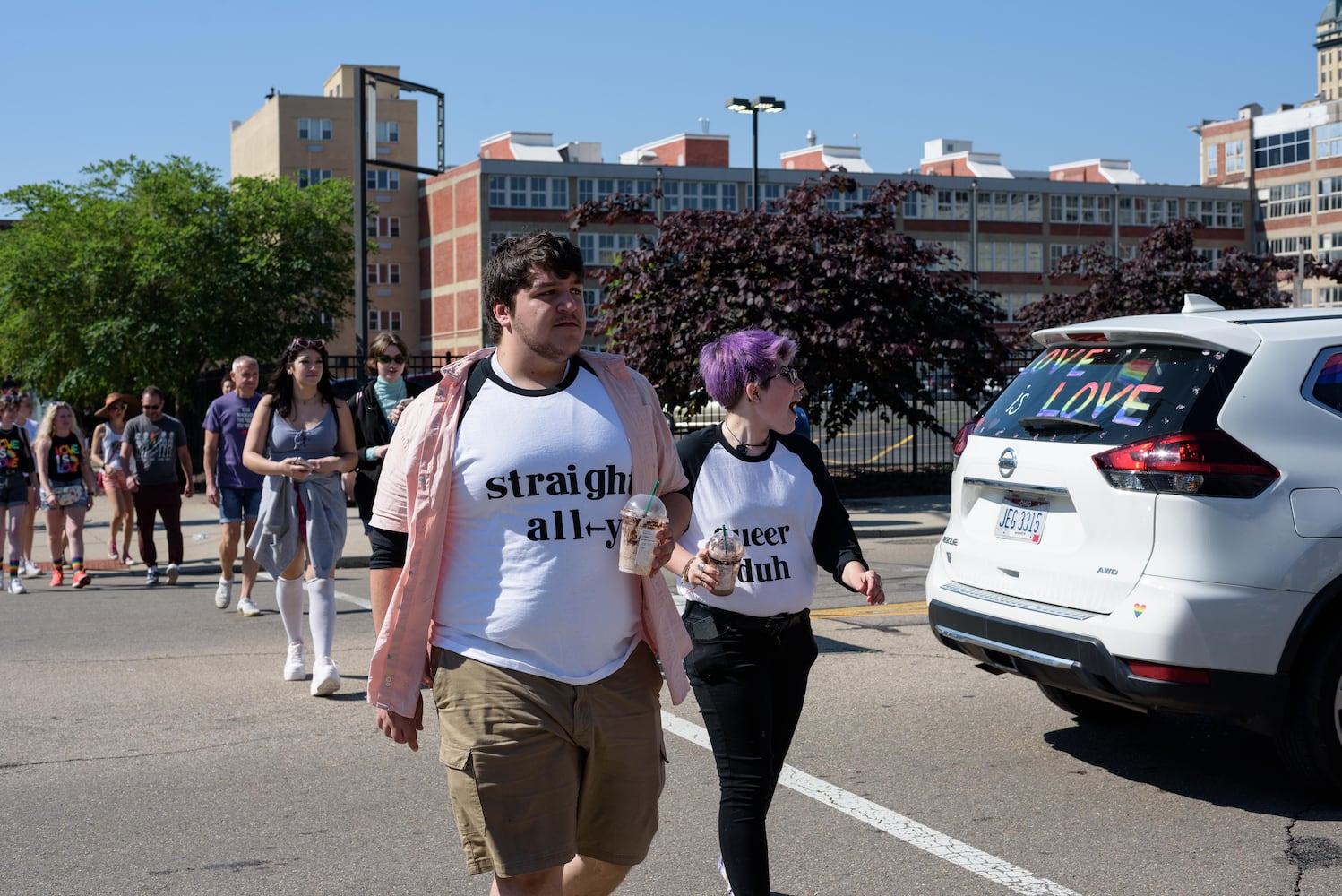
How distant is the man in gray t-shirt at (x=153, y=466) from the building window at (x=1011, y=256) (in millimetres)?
91528

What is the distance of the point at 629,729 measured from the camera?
3.31 m

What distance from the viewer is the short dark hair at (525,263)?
3.31m

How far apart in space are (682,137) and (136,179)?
172 feet

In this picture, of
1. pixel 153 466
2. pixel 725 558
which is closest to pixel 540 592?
pixel 725 558

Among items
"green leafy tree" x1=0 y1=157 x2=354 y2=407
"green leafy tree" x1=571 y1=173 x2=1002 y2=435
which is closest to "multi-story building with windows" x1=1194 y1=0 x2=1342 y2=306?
"green leafy tree" x1=0 y1=157 x2=354 y2=407

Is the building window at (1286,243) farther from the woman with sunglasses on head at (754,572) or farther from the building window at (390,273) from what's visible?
the woman with sunglasses on head at (754,572)

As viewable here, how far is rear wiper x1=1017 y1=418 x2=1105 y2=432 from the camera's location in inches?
213

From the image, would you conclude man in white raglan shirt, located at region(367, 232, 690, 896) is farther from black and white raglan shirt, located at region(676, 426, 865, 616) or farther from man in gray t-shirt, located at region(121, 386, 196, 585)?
man in gray t-shirt, located at region(121, 386, 196, 585)

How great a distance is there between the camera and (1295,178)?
109 metres

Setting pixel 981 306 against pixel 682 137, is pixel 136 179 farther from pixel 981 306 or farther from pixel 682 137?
pixel 682 137

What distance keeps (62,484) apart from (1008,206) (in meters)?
93.9

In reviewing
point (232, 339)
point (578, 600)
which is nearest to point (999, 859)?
point (578, 600)

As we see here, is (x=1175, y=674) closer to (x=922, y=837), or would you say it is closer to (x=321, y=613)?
(x=922, y=837)

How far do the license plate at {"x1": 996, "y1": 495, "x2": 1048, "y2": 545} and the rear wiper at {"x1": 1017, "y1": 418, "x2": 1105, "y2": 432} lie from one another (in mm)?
289
